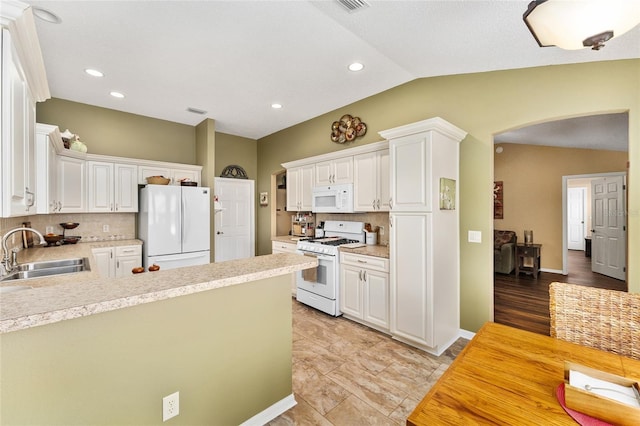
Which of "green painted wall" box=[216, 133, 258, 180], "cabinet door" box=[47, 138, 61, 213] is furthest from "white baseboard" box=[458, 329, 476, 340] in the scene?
"cabinet door" box=[47, 138, 61, 213]

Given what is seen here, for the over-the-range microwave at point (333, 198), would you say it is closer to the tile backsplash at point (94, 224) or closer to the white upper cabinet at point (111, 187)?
the white upper cabinet at point (111, 187)

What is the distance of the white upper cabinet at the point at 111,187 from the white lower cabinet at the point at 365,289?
3.36 meters

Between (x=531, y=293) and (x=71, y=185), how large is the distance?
7055 millimetres

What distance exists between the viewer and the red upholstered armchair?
5.76m

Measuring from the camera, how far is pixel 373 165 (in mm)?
3521

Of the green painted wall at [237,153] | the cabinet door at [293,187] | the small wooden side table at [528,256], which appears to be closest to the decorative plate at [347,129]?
the cabinet door at [293,187]

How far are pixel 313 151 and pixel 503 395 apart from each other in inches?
168

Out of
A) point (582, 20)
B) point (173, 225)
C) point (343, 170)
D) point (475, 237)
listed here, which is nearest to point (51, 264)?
point (173, 225)

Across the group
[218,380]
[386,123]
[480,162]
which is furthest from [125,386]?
[386,123]

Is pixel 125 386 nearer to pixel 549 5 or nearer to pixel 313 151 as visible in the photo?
pixel 549 5

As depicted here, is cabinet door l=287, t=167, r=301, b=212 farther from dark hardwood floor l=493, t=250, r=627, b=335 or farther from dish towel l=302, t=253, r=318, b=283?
dark hardwood floor l=493, t=250, r=627, b=335

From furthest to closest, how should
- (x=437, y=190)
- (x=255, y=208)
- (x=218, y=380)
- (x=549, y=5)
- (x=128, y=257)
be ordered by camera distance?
(x=255, y=208), (x=128, y=257), (x=437, y=190), (x=218, y=380), (x=549, y=5)

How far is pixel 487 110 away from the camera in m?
2.88

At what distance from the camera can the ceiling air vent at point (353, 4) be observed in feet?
6.45
